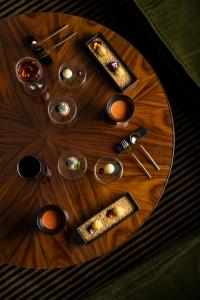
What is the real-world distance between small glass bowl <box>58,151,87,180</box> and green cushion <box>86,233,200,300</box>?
1.47 feet

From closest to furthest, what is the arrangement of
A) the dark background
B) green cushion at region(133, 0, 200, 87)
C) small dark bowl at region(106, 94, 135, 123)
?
small dark bowl at region(106, 94, 135, 123), green cushion at region(133, 0, 200, 87), the dark background

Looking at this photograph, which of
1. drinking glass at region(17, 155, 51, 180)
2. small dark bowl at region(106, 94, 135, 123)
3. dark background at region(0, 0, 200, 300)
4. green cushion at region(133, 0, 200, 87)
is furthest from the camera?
dark background at region(0, 0, 200, 300)

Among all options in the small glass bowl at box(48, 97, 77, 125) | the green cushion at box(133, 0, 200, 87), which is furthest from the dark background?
the small glass bowl at box(48, 97, 77, 125)

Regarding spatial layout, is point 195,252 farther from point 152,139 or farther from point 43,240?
point 43,240

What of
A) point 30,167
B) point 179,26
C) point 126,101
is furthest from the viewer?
point 179,26

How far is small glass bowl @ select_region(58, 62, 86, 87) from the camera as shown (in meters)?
1.55

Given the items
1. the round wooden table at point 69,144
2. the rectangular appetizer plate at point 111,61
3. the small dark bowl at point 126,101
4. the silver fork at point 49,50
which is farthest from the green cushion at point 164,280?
the silver fork at point 49,50

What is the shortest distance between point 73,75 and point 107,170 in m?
0.40

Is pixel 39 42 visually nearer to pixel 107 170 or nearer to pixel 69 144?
pixel 69 144

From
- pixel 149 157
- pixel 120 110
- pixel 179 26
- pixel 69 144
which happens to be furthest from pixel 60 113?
pixel 179 26

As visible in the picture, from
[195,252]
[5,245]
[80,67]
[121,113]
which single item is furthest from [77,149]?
[195,252]

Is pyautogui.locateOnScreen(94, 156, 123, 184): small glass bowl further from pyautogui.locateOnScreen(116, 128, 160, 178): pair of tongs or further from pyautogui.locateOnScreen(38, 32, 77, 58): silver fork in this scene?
pyautogui.locateOnScreen(38, 32, 77, 58): silver fork

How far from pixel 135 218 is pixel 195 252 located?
31 centimetres

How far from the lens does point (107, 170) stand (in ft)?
4.87
